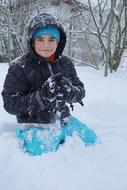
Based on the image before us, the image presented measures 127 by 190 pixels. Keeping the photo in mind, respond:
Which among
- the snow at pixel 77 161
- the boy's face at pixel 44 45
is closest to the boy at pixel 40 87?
the boy's face at pixel 44 45

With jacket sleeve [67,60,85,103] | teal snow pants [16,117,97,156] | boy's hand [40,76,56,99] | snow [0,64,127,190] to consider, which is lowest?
snow [0,64,127,190]

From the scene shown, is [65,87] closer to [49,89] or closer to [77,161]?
[49,89]

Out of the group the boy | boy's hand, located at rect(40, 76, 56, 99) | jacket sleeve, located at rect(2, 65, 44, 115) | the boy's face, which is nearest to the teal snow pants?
the boy

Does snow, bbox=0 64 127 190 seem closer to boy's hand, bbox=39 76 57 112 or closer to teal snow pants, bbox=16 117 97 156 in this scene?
teal snow pants, bbox=16 117 97 156

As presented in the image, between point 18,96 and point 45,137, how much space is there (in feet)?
1.11

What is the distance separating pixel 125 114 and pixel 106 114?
172 mm

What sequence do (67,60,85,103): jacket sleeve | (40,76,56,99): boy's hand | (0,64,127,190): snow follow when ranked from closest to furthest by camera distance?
(0,64,127,190): snow, (40,76,56,99): boy's hand, (67,60,85,103): jacket sleeve

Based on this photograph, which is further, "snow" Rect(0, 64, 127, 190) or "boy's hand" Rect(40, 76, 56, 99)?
"boy's hand" Rect(40, 76, 56, 99)

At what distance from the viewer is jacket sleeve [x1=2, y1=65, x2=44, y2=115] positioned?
99.6 inches

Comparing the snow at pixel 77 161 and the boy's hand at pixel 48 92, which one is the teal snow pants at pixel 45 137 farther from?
the boy's hand at pixel 48 92

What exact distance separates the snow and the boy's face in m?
0.65

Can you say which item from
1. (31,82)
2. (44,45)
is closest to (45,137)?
(31,82)

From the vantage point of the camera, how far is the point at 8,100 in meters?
2.56

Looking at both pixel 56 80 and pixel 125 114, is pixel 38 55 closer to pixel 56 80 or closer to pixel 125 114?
pixel 56 80
